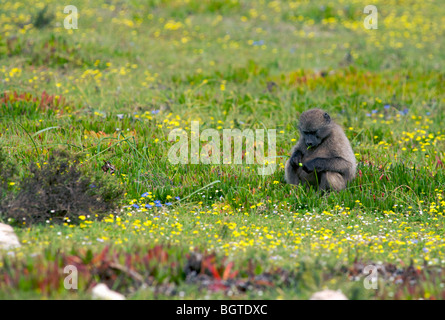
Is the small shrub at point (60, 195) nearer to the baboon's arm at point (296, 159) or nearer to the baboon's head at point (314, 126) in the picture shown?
the baboon's arm at point (296, 159)

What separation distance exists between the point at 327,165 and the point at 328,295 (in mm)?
3217

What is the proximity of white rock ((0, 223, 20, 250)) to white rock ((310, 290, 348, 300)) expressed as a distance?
2679 millimetres

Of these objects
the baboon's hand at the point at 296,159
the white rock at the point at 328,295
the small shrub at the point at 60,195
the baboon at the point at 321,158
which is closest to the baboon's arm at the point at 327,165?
the baboon at the point at 321,158

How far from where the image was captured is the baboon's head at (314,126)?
723 cm

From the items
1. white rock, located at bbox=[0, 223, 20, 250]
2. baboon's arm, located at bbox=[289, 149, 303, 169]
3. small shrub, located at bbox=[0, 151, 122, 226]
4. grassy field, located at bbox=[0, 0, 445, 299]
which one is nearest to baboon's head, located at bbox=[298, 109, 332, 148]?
baboon's arm, located at bbox=[289, 149, 303, 169]

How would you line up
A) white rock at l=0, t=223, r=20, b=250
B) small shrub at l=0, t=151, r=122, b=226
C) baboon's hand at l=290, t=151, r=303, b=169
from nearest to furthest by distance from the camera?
white rock at l=0, t=223, r=20, b=250 → small shrub at l=0, t=151, r=122, b=226 → baboon's hand at l=290, t=151, r=303, b=169

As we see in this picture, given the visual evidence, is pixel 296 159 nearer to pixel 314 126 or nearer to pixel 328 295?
pixel 314 126

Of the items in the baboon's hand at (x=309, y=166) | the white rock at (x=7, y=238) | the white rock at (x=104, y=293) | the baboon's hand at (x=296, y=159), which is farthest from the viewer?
the baboon's hand at (x=296, y=159)

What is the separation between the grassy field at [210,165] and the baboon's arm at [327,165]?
321 millimetres

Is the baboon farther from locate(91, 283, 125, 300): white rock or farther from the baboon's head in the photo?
locate(91, 283, 125, 300): white rock

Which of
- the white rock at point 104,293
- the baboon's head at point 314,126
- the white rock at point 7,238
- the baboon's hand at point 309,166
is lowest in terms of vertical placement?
the white rock at point 104,293

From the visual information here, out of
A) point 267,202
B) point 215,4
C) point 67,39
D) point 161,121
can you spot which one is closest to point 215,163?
point 267,202

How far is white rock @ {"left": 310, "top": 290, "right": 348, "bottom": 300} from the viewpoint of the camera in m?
4.12

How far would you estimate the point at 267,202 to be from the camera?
6.92 metres
